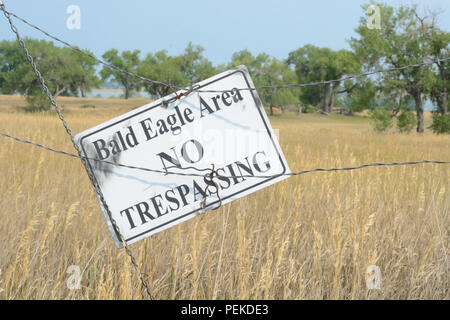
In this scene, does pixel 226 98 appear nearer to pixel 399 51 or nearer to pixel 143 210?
pixel 143 210

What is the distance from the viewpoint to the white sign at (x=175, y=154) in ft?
5.14

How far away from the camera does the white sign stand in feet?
5.14

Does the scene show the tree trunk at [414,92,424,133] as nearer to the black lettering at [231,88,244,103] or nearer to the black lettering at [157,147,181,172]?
the black lettering at [231,88,244,103]

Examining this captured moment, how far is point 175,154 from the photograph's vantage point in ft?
5.14

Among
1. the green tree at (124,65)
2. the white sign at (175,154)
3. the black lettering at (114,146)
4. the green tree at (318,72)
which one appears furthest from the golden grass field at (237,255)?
the green tree at (124,65)

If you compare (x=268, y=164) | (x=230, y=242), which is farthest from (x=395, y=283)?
(x=268, y=164)

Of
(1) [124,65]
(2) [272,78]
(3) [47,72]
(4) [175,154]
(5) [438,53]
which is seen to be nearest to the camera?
(4) [175,154]

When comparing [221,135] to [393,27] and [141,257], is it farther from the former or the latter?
[393,27]

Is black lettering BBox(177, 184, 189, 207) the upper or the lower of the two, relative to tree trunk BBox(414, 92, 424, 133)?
upper

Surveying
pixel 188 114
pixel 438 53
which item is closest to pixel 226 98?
pixel 188 114

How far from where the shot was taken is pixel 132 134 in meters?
1.58

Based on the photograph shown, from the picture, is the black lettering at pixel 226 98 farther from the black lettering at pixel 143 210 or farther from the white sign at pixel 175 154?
the black lettering at pixel 143 210

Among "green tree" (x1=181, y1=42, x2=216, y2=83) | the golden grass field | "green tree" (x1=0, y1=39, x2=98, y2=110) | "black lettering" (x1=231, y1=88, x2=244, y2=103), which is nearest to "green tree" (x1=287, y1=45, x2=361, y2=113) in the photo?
"green tree" (x1=181, y1=42, x2=216, y2=83)

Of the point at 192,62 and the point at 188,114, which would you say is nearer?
the point at 188,114
